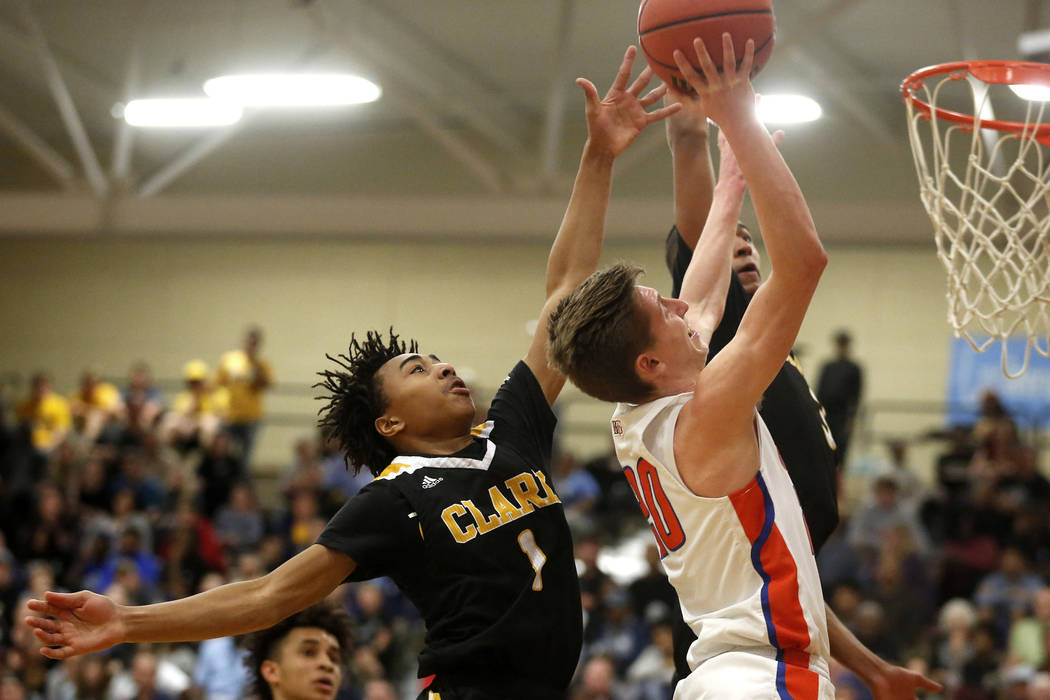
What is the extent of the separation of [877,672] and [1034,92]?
2.09 metres

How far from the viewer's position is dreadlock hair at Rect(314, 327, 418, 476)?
149 inches

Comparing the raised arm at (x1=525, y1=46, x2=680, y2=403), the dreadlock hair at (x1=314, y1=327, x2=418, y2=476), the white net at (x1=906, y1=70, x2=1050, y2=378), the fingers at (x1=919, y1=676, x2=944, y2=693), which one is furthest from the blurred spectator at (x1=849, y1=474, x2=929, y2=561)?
the dreadlock hair at (x1=314, y1=327, x2=418, y2=476)

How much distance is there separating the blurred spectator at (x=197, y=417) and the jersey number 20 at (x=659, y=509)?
37.2 feet

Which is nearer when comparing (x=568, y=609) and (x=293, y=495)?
(x=568, y=609)

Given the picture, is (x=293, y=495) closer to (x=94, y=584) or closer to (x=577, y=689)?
(x=94, y=584)

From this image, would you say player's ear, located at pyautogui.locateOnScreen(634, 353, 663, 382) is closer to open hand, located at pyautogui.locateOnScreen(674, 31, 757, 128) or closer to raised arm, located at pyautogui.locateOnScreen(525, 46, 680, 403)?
open hand, located at pyautogui.locateOnScreen(674, 31, 757, 128)

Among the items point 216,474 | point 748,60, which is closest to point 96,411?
point 216,474

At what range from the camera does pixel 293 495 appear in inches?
509

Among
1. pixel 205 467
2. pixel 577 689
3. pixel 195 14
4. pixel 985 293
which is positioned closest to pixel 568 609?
pixel 985 293

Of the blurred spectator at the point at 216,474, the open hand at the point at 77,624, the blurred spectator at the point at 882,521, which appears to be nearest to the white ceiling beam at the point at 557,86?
the blurred spectator at the point at 882,521

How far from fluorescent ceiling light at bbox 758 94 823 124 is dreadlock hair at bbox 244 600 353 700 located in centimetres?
798

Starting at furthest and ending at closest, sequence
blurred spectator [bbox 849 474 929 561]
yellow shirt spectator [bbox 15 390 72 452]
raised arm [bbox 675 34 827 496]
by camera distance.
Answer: yellow shirt spectator [bbox 15 390 72 452] → blurred spectator [bbox 849 474 929 561] → raised arm [bbox 675 34 827 496]

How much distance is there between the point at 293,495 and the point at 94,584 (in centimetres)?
200

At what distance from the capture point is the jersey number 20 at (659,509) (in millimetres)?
2992
